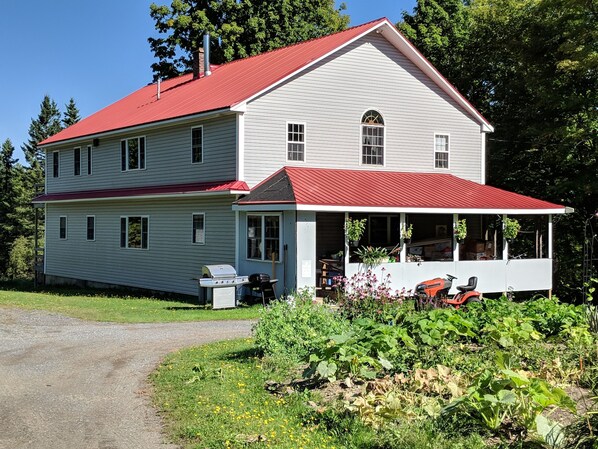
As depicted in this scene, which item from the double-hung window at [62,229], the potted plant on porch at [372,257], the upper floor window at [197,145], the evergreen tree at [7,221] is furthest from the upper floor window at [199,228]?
the evergreen tree at [7,221]

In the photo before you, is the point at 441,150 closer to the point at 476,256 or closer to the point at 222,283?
the point at 476,256

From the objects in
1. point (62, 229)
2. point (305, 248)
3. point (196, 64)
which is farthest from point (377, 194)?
point (62, 229)

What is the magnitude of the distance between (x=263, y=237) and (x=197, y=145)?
487cm

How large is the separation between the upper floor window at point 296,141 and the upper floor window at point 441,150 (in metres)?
5.69

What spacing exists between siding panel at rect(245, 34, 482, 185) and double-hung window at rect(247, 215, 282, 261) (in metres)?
1.50

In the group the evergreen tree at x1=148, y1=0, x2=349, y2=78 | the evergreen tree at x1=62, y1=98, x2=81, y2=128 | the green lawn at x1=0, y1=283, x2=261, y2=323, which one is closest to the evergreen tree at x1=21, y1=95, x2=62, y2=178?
the evergreen tree at x1=62, y1=98, x2=81, y2=128

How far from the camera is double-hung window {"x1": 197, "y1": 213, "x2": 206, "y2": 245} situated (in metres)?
23.9

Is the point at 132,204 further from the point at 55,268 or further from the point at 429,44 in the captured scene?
the point at 429,44

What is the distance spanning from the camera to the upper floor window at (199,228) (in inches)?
941

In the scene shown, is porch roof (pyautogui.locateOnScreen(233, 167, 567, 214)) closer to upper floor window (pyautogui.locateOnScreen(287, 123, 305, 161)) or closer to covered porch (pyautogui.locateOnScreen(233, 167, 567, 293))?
covered porch (pyautogui.locateOnScreen(233, 167, 567, 293))

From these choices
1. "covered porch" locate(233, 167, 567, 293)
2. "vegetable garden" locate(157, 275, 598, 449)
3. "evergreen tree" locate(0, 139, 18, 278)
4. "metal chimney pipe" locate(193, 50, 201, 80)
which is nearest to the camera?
"vegetable garden" locate(157, 275, 598, 449)

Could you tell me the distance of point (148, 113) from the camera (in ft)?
92.5

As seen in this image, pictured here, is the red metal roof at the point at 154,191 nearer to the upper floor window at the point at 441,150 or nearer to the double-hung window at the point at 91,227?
the double-hung window at the point at 91,227

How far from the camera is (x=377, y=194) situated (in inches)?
846
